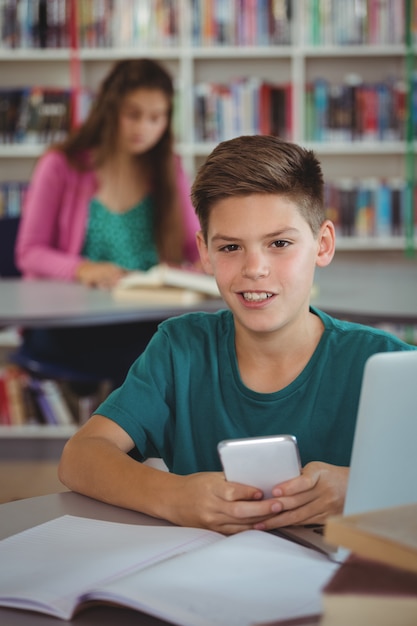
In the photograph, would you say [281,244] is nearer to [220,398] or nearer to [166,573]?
[220,398]

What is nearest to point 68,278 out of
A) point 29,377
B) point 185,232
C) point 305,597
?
point 185,232

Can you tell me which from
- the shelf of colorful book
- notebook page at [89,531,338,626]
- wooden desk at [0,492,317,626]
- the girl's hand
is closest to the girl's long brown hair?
the girl's hand

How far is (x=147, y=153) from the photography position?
112 inches

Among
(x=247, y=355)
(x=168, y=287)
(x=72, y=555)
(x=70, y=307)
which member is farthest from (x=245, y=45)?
(x=72, y=555)

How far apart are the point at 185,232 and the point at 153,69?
50cm

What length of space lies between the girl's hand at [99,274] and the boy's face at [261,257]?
56.5 inches

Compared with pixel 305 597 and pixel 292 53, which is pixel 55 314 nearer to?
pixel 305 597

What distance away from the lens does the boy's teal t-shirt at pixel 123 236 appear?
284 cm

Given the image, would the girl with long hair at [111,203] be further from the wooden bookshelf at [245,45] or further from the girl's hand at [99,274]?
the wooden bookshelf at [245,45]

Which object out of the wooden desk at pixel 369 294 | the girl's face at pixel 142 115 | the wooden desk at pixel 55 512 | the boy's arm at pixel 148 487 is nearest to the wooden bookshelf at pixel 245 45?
the wooden desk at pixel 369 294

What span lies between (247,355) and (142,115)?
161 cm

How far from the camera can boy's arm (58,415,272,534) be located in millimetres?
Result: 902

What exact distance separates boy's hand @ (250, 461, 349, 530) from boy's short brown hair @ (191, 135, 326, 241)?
0.36 metres

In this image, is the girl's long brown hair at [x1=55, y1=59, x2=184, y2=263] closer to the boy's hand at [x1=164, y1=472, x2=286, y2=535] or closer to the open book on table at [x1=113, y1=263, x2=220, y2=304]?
the open book on table at [x1=113, y1=263, x2=220, y2=304]
